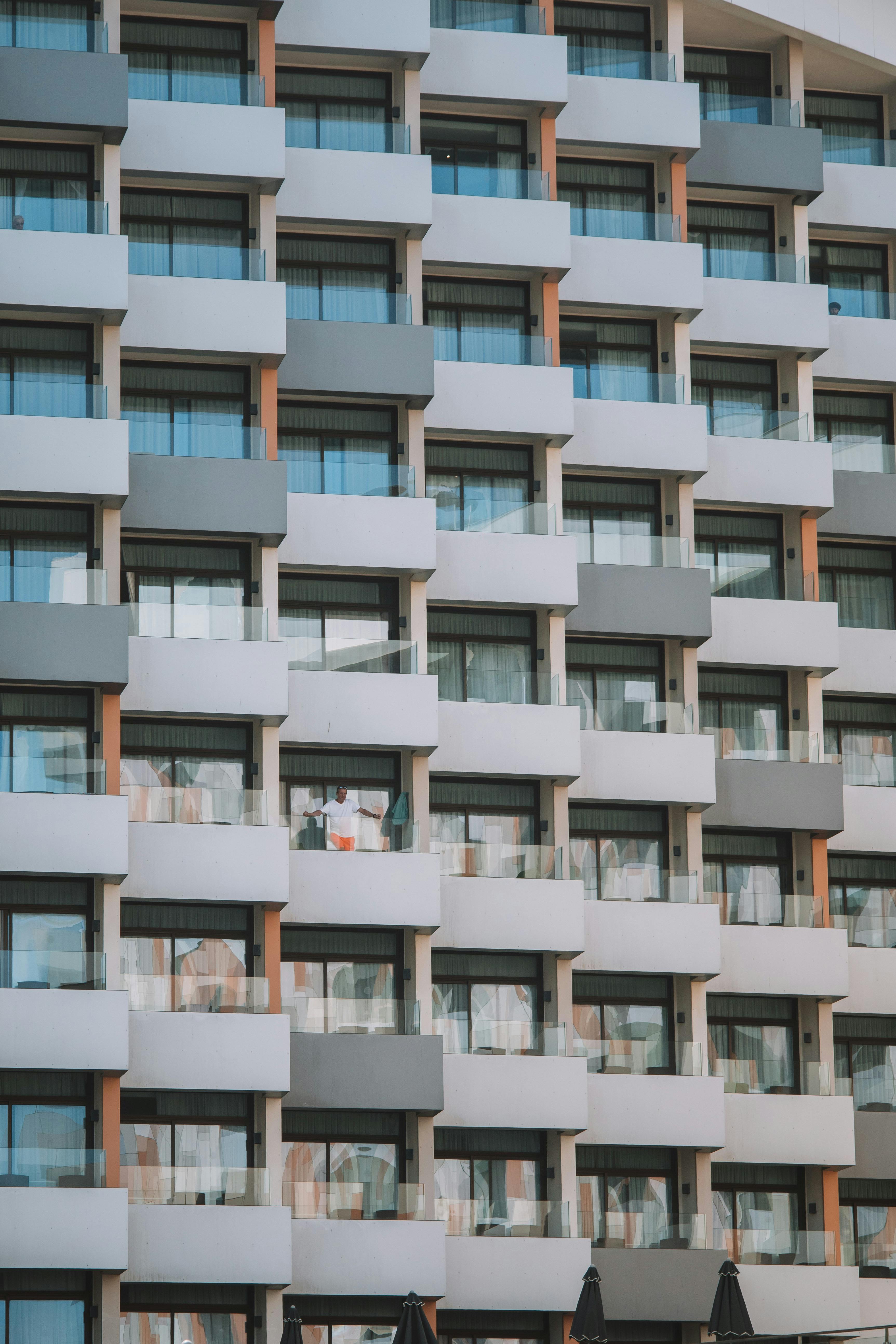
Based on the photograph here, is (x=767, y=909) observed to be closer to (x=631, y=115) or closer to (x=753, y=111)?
(x=631, y=115)

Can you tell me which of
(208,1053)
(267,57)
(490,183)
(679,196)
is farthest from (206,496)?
(679,196)

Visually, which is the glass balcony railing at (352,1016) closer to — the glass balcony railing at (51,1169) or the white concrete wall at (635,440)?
the glass balcony railing at (51,1169)

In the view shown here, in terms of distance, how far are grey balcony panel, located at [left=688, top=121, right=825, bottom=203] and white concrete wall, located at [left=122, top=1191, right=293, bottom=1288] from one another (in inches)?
944

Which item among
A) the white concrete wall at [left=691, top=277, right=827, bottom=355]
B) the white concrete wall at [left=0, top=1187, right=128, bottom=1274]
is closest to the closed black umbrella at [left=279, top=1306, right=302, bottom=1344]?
the white concrete wall at [left=0, top=1187, right=128, bottom=1274]

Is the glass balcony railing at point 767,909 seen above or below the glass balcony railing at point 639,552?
below

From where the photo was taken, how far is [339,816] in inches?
1781

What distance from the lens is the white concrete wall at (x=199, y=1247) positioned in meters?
41.7

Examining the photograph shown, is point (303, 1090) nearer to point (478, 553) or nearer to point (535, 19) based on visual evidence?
point (478, 553)

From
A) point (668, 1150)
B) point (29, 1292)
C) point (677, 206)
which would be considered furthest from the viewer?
point (677, 206)

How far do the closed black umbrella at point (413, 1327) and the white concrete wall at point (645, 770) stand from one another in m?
12.5

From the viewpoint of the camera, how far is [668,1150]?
47.2 metres

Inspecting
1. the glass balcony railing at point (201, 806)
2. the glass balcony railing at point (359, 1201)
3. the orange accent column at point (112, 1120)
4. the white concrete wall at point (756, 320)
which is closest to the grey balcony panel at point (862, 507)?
the white concrete wall at point (756, 320)

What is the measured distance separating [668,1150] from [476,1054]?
15.6 ft

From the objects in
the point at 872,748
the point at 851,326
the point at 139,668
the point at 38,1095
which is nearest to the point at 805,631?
the point at 872,748
